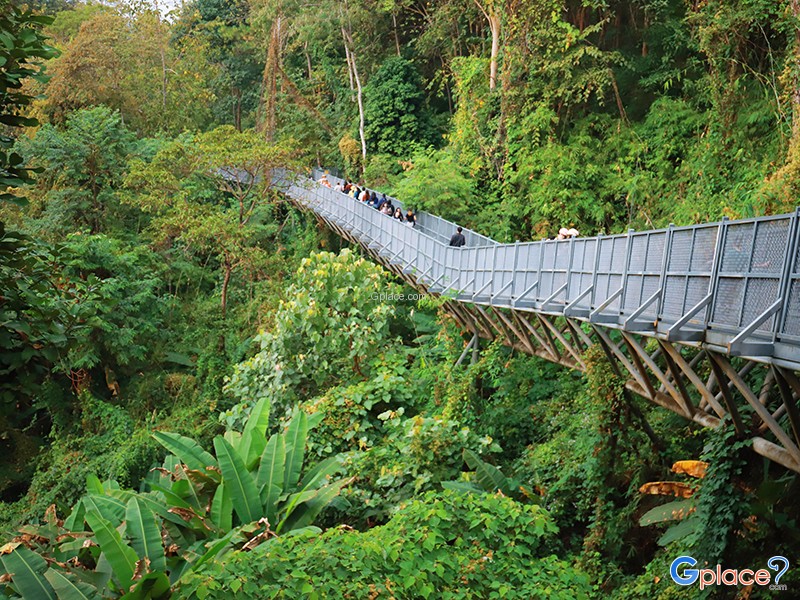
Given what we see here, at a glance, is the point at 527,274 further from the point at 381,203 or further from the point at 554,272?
the point at 381,203

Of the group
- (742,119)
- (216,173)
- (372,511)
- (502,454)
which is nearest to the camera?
(372,511)

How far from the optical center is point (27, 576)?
7.34 meters

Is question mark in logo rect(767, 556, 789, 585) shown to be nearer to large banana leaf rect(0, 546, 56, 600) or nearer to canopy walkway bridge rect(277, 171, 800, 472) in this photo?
canopy walkway bridge rect(277, 171, 800, 472)

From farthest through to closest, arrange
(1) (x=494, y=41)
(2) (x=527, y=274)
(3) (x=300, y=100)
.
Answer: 1. (3) (x=300, y=100)
2. (1) (x=494, y=41)
3. (2) (x=527, y=274)

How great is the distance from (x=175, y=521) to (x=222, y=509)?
633 mm

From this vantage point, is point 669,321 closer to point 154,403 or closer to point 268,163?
point 154,403

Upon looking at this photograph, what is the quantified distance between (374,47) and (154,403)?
20726 millimetres

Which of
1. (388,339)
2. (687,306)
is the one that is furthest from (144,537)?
(388,339)

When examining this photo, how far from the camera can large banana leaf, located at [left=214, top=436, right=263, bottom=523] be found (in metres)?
10.2

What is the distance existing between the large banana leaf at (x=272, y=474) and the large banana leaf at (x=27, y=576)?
3557mm

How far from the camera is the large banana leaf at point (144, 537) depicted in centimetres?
834

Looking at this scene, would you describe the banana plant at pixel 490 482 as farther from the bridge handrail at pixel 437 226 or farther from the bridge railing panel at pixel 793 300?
the bridge handrail at pixel 437 226

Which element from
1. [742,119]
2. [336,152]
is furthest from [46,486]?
[336,152]

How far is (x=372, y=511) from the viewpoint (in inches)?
471
